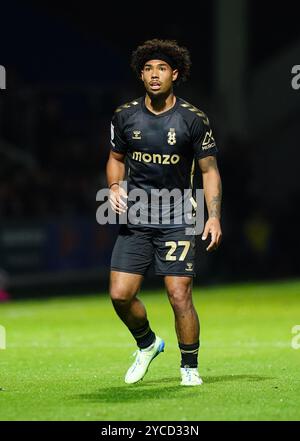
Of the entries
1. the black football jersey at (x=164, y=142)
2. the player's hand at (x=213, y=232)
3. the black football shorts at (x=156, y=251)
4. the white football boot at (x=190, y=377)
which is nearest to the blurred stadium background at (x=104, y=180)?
the white football boot at (x=190, y=377)

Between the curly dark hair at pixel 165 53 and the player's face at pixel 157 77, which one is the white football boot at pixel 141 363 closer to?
the player's face at pixel 157 77

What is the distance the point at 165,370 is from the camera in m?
11.4

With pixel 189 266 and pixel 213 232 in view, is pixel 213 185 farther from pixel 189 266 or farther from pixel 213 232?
pixel 189 266

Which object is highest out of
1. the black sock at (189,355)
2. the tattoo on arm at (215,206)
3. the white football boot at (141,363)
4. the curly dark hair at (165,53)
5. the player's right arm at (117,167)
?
the curly dark hair at (165,53)

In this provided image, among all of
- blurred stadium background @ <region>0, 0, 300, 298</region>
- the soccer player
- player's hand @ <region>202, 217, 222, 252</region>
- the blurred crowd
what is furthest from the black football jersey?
the blurred crowd

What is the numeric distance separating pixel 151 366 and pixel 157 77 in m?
2.94

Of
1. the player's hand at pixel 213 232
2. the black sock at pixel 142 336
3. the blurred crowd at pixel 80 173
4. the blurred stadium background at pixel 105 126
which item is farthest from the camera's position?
the blurred crowd at pixel 80 173

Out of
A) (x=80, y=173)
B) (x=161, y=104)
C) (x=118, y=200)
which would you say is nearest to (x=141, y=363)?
(x=118, y=200)

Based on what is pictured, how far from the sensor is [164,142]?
33.1ft

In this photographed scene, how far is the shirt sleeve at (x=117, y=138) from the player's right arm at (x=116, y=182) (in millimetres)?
46

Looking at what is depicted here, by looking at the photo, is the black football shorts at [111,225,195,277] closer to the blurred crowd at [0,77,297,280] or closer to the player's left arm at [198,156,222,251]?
the player's left arm at [198,156,222,251]

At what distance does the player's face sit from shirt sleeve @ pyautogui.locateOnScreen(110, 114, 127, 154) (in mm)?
378

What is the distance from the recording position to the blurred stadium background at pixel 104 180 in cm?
1408
